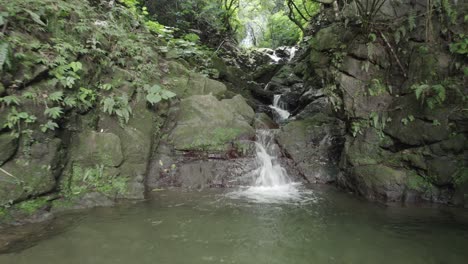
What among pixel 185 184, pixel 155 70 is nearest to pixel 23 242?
pixel 185 184

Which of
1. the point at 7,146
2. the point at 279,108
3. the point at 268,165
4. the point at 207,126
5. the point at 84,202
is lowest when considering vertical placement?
the point at 84,202

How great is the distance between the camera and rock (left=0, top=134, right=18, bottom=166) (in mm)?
5105

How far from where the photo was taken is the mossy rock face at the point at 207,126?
827 cm

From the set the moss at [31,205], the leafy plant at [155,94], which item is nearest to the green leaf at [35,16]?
the leafy plant at [155,94]

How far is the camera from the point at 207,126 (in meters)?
8.58

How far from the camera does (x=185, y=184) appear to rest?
7676 millimetres

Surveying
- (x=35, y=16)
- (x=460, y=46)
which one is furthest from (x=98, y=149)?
(x=460, y=46)

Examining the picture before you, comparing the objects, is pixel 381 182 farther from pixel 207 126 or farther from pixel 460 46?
pixel 207 126

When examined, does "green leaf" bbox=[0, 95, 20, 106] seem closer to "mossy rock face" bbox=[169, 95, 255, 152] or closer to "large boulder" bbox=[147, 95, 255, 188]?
"large boulder" bbox=[147, 95, 255, 188]

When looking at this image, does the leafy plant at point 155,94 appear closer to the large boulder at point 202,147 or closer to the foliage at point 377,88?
the large boulder at point 202,147

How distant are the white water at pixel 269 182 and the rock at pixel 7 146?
14.4 feet

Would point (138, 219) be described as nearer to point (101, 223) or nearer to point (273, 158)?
point (101, 223)

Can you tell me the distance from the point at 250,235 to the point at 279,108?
8987mm

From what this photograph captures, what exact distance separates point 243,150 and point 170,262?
494 cm
